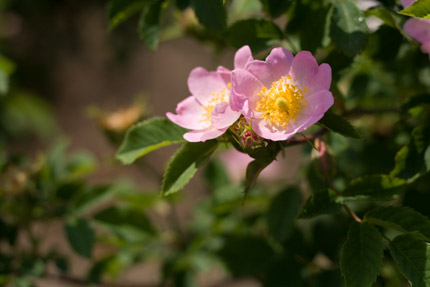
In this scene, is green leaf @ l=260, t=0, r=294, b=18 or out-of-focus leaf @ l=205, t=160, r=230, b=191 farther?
out-of-focus leaf @ l=205, t=160, r=230, b=191

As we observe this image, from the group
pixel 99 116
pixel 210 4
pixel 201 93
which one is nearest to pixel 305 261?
pixel 201 93

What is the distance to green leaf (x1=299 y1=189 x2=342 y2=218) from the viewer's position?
2.23 ft

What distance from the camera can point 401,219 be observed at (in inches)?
26.5

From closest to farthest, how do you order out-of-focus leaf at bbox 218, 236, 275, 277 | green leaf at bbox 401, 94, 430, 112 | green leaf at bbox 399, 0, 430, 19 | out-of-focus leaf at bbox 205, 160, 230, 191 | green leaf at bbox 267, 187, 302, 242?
green leaf at bbox 399, 0, 430, 19 < green leaf at bbox 401, 94, 430, 112 < green leaf at bbox 267, 187, 302, 242 < out-of-focus leaf at bbox 218, 236, 275, 277 < out-of-focus leaf at bbox 205, 160, 230, 191

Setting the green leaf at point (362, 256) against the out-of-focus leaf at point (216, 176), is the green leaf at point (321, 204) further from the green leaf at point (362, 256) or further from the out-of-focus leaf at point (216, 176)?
the out-of-focus leaf at point (216, 176)

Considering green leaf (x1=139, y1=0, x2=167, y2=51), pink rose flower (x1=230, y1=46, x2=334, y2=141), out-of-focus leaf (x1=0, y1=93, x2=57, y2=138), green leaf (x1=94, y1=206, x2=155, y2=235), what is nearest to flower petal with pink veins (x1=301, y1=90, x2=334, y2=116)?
pink rose flower (x1=230, y1=46, x2=334, y2=141)

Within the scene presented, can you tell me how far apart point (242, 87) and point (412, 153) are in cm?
32

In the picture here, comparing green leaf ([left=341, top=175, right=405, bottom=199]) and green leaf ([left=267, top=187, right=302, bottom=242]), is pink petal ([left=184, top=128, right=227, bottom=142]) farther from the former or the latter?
green leaf ([left=267, top=187, right=302, bottom=242])

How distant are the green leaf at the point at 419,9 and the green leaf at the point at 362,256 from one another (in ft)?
1.03

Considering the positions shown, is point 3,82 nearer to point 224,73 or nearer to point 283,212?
point 224,73

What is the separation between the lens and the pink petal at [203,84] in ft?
2.50

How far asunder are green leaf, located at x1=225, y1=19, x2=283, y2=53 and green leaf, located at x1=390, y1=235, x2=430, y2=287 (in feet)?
1.31

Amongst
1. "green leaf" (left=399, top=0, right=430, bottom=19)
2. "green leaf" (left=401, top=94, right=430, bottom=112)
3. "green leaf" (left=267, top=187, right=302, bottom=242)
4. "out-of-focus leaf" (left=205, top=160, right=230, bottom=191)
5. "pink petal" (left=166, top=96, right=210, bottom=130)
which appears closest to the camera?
"green leaf" (left=399, top=0, right=430, bottom=19)

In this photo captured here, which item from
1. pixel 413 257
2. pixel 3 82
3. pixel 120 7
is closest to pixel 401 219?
pixel 413 257
